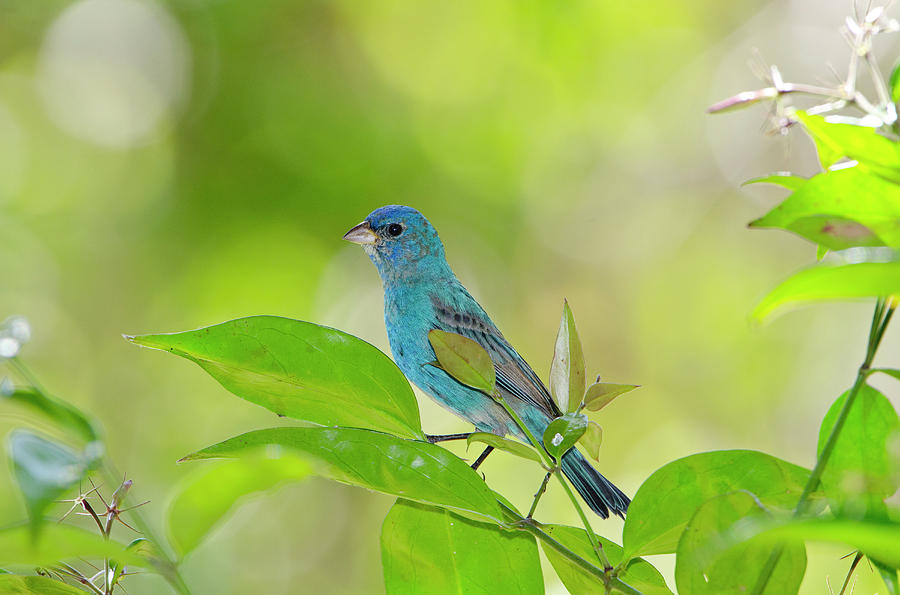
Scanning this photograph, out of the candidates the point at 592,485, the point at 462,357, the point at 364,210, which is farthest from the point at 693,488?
the point at 364,210

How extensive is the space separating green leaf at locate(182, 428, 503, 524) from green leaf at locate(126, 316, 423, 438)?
0.09 metres

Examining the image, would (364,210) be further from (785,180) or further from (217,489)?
(217,489)

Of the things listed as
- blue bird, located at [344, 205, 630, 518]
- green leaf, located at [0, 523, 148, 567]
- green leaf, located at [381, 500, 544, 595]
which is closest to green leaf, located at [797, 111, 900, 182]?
green leaf, located at [381, 500, 544, 595]

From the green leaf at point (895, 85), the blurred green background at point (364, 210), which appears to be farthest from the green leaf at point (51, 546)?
the blurred green background at point (364, 210)

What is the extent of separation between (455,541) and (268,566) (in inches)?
228

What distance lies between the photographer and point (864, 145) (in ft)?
3.37

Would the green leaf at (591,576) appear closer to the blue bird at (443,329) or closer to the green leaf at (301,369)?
the green leaf at (301,369)

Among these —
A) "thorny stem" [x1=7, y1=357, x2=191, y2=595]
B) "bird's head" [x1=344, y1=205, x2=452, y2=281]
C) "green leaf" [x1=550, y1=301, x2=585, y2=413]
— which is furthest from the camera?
"bird's head" [x1=344, y1=205, x2=452, y2=281]

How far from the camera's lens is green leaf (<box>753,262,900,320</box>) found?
0.76 m

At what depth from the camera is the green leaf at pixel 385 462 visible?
1283mm

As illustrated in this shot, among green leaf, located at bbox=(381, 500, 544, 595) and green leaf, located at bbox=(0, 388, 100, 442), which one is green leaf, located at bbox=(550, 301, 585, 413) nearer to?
green leaf, located at bbox=(381, 500, 544, 595)

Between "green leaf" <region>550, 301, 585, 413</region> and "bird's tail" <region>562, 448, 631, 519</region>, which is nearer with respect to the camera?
"green leaf" <region>550, 301, 585, 413</region>

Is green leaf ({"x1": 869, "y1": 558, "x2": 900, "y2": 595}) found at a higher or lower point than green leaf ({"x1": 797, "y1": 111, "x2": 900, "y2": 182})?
lower

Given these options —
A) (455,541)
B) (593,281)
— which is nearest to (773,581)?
(455,541)
